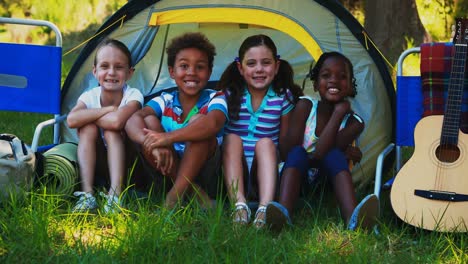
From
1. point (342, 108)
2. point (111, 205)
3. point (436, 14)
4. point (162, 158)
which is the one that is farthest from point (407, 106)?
point (436, 14)

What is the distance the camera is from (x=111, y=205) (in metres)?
3.52

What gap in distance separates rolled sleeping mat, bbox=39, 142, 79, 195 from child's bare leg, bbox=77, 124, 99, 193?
0.04 m

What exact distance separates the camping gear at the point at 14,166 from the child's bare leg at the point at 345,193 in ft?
4.73

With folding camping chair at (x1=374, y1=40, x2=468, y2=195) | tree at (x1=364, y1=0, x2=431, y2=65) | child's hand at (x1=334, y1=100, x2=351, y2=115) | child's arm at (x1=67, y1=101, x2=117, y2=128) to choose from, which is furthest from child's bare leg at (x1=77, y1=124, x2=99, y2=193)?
tree at (x1=364, y1=0, x2=431, y2=65)

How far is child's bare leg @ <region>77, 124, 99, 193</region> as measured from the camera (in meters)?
3.79

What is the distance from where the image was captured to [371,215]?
3404 millimetres

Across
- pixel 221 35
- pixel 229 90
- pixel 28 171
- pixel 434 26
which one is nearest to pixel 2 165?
pixel 28 171

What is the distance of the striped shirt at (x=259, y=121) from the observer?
3.91m

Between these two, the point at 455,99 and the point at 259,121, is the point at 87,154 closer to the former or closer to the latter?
the point at 259,121

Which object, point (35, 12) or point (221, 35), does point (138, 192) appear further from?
point (35, 12)

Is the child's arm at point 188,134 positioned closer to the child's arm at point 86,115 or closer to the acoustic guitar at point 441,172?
the child's arm at point 86,115

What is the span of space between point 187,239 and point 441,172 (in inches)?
48.0

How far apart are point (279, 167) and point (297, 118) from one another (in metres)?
0.27

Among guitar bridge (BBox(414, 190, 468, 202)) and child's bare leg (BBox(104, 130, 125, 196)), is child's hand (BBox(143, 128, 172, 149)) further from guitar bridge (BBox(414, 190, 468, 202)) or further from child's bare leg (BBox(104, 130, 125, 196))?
guitar bridge (BBox(414, 190, 468, 202))
